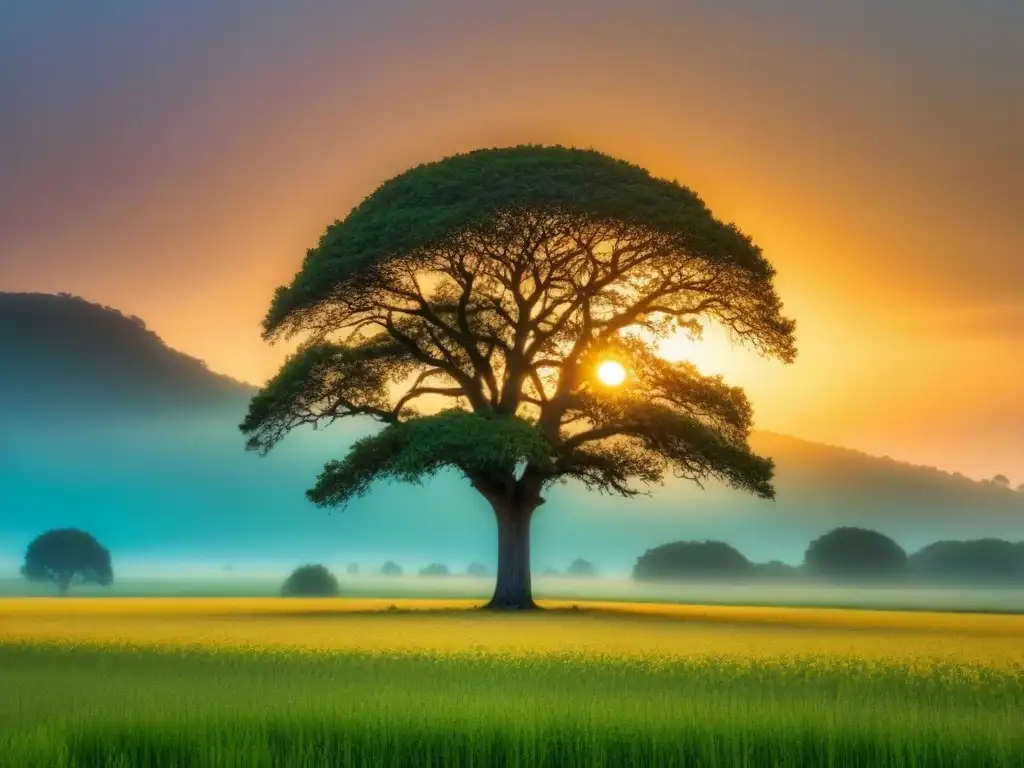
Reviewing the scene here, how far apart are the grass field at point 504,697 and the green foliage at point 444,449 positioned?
769cm

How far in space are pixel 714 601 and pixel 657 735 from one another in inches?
1848

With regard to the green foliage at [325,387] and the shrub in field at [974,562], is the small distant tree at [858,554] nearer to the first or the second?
the shrub in field at [974,562]

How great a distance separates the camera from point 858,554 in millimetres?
76875

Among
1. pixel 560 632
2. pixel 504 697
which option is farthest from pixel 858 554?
pixel 504 697

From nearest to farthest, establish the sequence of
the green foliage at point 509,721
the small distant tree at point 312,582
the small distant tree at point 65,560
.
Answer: the green foliage at point 509,721
the small distant tree at point 312,582
the small distant tree at point 65,560

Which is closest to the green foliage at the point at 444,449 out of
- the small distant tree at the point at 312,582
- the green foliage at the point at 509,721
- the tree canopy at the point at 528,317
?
the tree canopy at the point at 528,317

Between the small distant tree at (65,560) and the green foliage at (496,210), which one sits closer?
the green foliage at (496,210)

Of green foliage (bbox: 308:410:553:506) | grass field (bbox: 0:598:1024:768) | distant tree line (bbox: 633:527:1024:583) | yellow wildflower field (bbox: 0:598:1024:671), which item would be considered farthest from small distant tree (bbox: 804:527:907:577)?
grass field (bbox: 0:598:1024:768)

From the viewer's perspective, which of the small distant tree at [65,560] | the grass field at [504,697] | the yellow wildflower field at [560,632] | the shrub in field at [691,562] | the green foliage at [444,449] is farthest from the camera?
the shrub in field at [691,562]

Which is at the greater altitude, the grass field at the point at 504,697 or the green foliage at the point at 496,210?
the green foliage at the point at 496,210

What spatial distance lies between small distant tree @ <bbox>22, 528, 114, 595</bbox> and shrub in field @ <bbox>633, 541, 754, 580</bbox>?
33705mm

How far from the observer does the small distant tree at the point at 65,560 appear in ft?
243

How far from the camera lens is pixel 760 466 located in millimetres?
42031

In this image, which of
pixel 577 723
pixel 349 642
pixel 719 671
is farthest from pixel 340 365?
pixel 577 723
